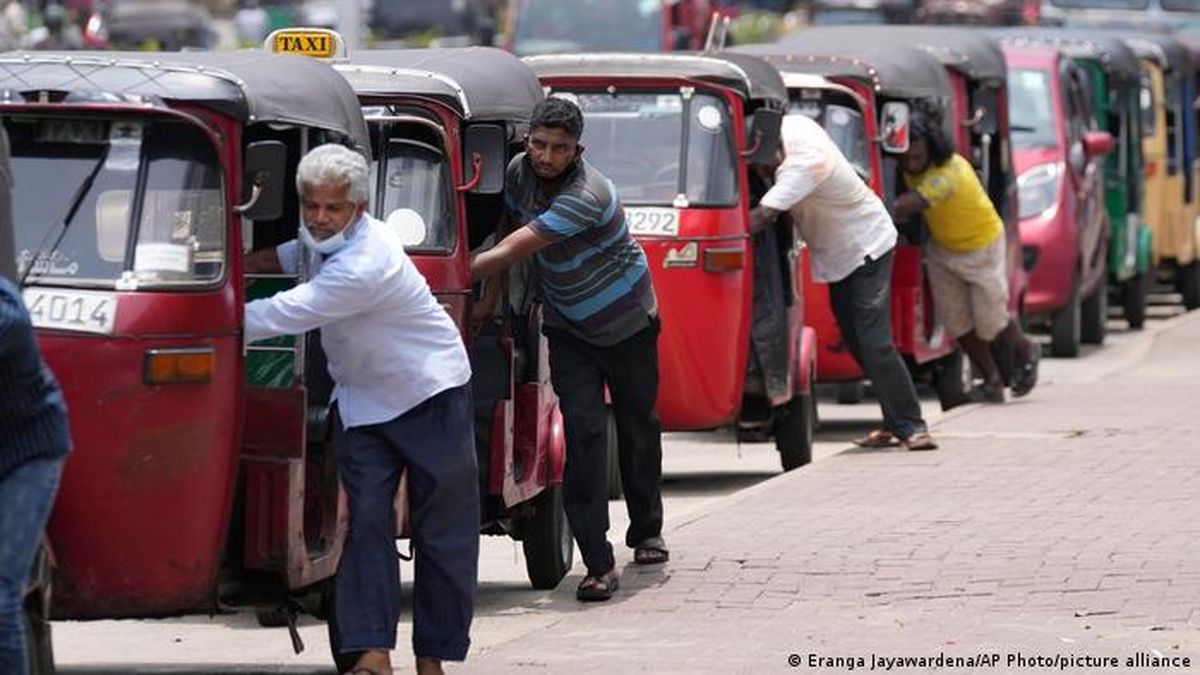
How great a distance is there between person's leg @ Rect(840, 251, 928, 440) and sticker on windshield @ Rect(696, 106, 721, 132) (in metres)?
1.18

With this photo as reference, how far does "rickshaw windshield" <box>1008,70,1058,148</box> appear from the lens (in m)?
21.9

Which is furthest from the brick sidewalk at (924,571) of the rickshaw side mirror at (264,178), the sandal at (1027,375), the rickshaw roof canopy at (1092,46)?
the rickshaw roof canopy at (1092,46)

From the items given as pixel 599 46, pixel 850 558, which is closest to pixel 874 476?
pixel 850 558

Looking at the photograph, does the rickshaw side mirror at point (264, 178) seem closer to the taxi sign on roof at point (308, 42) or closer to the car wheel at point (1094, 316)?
the taxi sign on roof at point (308, 42)

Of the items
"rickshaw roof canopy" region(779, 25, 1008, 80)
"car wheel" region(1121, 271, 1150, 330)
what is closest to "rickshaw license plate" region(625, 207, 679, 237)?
"rickshaw roof canopy" region(779, 25, 1008, 80)

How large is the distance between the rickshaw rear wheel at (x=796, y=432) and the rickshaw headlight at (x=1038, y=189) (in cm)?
679

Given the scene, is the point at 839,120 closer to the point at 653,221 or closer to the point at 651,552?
the point at 653,221

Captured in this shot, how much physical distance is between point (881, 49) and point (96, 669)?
32.1ft

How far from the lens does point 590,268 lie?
406 inches

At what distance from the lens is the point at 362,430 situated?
326 inches

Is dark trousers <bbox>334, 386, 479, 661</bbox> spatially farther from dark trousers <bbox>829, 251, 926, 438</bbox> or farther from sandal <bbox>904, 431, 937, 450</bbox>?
sandal <bbox>904, 431, 937, 450</bbox>

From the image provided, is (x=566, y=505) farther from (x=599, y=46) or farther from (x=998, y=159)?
(x=599, y=46)

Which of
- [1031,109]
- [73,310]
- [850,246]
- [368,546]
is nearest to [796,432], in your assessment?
[850,246]

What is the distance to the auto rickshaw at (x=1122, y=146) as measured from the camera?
24.4m
